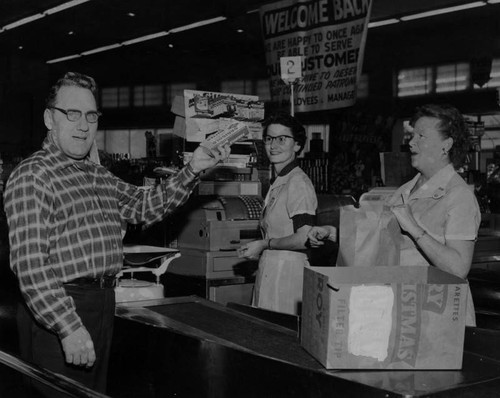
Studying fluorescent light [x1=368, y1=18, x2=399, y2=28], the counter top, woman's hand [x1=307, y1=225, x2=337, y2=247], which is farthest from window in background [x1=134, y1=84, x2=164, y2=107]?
woman's hand [x1=307, y1=225, x2=337, y2=247]

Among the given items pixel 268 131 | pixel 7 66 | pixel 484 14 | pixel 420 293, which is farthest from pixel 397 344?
pixel 7 66

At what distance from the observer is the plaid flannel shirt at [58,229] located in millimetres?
1951

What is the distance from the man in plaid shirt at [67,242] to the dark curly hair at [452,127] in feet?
3.84

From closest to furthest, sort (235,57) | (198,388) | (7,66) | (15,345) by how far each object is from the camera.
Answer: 1. (198,388)
2. (15,345)
3. (235,57)
4. (7,66)

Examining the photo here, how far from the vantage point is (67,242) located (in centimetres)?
205

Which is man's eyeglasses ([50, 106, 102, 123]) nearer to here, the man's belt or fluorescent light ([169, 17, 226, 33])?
the man's belt

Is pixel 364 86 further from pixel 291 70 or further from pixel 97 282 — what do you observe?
pixel 97 282

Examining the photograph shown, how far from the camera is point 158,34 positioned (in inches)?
482

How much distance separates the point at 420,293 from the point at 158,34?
11.3 metres

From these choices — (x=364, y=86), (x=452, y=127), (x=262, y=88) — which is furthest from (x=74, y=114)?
(x=262, y=88)

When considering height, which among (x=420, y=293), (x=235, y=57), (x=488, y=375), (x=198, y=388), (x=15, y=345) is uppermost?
(x=235, y=57)

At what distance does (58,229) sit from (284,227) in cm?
136

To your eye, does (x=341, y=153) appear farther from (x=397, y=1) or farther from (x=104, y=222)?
(x=104, y=222)

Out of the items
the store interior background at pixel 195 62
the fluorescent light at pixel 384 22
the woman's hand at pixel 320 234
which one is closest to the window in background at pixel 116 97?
the store interior background at pixel 195 62
